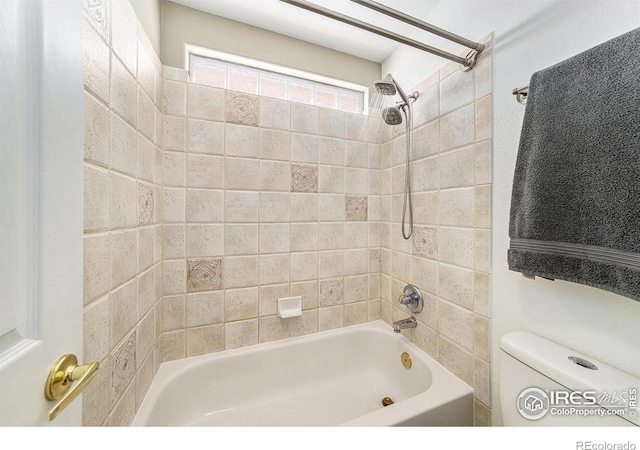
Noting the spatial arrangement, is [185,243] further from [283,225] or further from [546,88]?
[546,88]

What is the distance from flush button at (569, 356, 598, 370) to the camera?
577 mm

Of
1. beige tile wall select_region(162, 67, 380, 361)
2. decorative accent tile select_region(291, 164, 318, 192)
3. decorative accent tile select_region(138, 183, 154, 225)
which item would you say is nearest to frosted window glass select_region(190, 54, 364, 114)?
beige tile wall select_region(162, 67, 380, 361)

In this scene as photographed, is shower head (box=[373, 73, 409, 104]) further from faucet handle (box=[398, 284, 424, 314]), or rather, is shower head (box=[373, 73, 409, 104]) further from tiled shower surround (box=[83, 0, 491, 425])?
faucet handle (box=[398, 284, 424, 314])

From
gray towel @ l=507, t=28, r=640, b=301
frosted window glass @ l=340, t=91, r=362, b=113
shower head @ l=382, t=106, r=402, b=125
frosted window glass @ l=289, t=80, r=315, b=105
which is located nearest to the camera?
gray towel @ l=507, t=28, r=640, b=301

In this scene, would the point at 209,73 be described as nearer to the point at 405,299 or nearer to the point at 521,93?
the point at 521,93

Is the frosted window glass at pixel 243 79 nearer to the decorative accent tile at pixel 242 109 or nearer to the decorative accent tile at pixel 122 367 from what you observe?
the decorative accent tile at pixel 242 109

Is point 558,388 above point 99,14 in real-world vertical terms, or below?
below

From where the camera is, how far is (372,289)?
57.1 inches

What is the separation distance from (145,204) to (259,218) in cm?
48

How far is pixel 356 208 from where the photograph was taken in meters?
1.39

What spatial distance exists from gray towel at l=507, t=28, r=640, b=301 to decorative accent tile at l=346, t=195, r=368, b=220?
78cm
